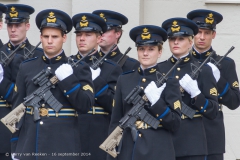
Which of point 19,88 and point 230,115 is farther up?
point 19,88

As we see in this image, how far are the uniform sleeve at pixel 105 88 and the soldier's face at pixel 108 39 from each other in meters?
0.61

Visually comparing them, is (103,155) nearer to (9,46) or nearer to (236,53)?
(9,46)

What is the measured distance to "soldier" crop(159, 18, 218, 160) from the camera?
922cm

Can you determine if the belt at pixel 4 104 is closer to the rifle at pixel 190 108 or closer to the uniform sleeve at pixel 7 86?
the uniform sleeve at pixel 7 86

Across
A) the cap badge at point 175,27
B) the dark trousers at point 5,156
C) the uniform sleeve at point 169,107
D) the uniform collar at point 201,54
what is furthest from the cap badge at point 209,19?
the dark trousers at point 5,156

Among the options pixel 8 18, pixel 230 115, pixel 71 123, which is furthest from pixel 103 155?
pixel 230 115

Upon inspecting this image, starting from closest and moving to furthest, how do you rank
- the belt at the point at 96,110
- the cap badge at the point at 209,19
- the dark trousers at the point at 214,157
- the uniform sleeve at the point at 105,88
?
the uniform sleeve at the point at 105,88 → the belt at the point at 96,110 → the dark trousers at the point at 214,157 → the cap badge at the point at 209,19

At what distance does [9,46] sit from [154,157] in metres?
2.42

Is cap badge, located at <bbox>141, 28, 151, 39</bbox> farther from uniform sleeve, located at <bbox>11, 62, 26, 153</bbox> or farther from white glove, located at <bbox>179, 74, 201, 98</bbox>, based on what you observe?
uniform sleeve, located at <bbox>11, 62, 26, 153</bbox>

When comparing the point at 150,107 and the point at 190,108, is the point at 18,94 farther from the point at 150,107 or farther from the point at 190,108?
the point at 190,108

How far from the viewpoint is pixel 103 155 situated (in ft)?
31.8

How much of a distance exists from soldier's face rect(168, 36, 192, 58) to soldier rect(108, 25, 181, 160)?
0.60 m

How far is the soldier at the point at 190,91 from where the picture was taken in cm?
922

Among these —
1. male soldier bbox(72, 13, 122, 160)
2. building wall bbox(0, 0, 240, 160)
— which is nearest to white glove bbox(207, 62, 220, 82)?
male soldier bbox(72, 13, 122, 160)
